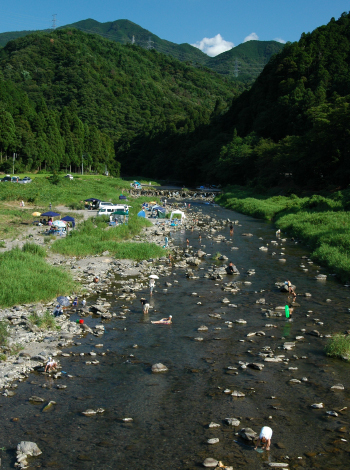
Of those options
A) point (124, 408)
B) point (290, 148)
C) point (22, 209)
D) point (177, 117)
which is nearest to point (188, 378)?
point (124, 408)

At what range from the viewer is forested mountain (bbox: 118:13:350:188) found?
5784cm

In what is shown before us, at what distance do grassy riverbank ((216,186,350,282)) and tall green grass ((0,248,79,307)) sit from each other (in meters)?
14.9

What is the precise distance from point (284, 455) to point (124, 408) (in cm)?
414

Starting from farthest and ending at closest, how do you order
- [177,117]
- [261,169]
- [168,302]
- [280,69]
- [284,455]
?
[177,117] → [280,69] → [261,169] → [168,302] → [284,455]

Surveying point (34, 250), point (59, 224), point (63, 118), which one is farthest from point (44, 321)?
point (63, 118)

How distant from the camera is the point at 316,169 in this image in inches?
2368

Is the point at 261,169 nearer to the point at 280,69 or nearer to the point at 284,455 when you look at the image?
the point at 280,69

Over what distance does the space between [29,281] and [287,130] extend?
265ft

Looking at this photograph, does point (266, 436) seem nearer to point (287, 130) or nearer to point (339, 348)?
point (339, 348)

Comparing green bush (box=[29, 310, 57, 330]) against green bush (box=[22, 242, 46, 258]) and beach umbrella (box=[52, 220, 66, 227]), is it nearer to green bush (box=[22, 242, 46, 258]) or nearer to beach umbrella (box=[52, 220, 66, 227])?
green bush (box=[22, 242, 46, 258])

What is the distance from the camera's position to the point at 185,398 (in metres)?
12.0

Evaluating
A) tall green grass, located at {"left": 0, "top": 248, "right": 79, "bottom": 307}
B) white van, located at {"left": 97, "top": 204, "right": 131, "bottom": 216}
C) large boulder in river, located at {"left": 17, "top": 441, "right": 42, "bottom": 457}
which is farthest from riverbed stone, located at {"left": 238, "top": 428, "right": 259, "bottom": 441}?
white van, located at {"left": 97, "top": 204, "right": 131, "bottom": 216}

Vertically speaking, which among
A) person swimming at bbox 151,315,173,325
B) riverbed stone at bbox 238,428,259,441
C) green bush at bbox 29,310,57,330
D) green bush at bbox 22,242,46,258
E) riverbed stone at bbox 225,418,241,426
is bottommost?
riverbed stone at bbox 225,418,241,426

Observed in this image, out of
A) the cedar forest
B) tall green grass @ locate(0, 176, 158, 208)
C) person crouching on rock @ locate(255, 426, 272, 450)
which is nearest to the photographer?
person crouching on rock @ locate(255, 426, 272, 450)
